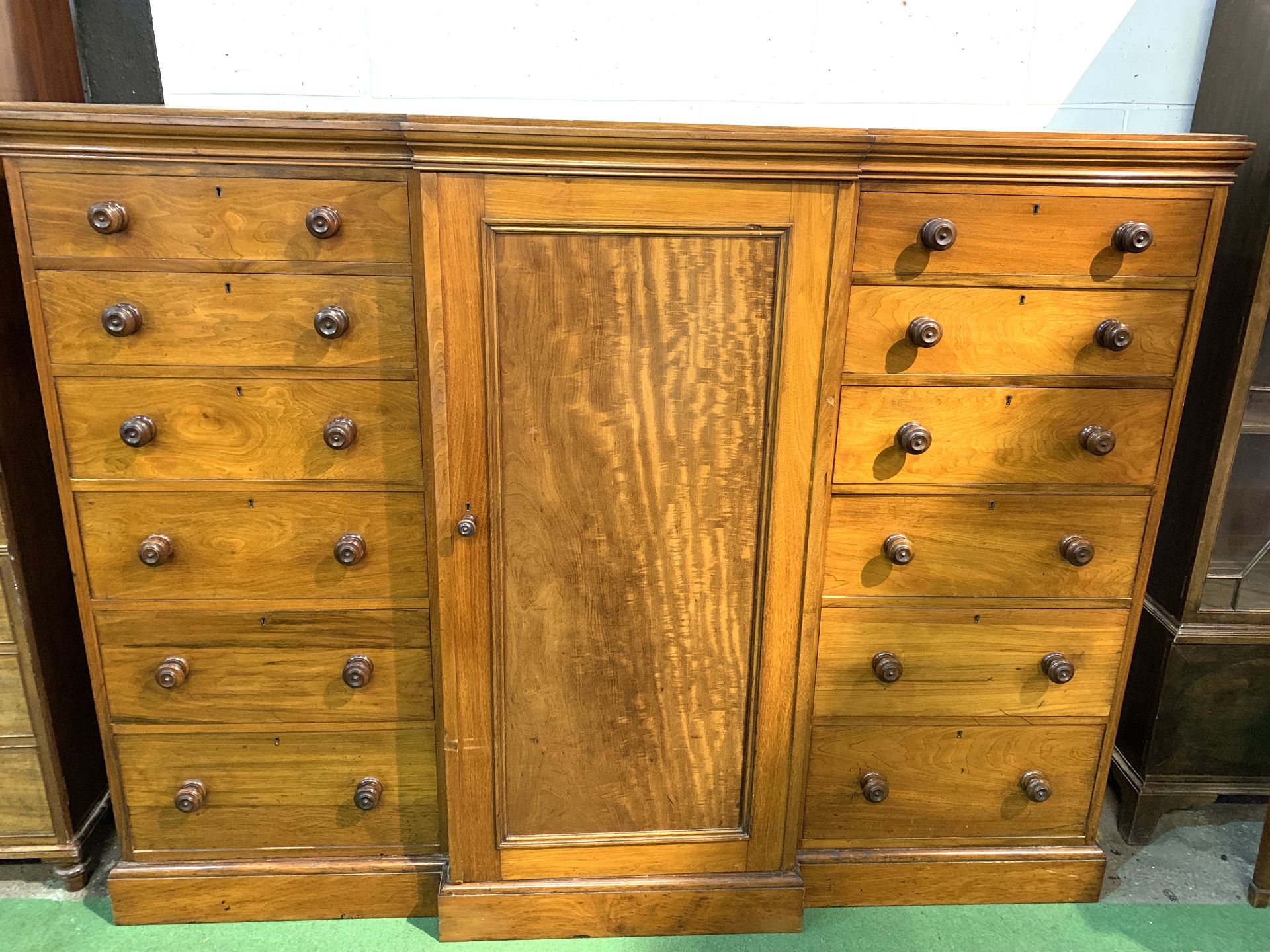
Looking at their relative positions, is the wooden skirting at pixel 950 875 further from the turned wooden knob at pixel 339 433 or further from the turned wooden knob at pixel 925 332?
the turned wooden knob at pixel 339 433

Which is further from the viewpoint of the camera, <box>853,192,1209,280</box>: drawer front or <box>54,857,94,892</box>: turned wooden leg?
<box>54,857,94,892</box>: turned wooden leg

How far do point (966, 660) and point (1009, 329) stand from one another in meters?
0.66

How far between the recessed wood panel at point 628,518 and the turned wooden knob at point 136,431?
618 millimetres

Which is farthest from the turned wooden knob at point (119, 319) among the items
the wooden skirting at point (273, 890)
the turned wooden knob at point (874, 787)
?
the turned wooden knob at point (874, 787)

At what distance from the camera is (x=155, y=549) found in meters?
1.50

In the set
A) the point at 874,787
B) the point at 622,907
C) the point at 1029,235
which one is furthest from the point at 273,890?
the point at 1029,235

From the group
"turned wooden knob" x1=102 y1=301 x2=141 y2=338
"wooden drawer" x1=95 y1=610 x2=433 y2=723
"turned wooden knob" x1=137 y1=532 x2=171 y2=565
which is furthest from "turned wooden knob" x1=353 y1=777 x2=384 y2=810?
"turned wooden knob" x1=102 y1=301 x2=141 y2=338

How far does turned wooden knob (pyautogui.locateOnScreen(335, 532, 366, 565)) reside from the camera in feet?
5.04

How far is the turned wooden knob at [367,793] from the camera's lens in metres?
1.67

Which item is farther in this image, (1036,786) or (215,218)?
(1036,786)

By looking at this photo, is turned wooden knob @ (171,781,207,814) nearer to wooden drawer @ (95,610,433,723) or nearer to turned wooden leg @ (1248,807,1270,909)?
wooden drawer @ (95,610,433,723)

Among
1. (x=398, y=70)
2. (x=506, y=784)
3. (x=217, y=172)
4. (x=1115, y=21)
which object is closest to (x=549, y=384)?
(x=217, y=172)

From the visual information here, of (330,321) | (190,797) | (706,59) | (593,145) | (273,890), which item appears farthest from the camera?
(706,59)

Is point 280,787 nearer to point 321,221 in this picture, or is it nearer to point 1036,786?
point 321,221
